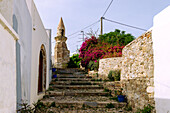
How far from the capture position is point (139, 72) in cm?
374

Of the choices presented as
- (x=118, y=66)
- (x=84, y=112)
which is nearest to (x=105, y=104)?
(x=84, y=112)

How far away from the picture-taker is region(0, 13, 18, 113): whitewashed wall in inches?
63.9

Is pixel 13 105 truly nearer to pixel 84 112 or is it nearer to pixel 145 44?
pixel 84 112

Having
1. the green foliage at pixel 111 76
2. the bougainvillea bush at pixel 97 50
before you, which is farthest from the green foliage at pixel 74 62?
the green foliage at pixel 111 76

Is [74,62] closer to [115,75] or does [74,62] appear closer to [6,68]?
[115,75]

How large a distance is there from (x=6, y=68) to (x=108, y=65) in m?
5.69

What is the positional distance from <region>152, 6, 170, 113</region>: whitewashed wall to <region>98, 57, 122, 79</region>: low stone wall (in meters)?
3.61

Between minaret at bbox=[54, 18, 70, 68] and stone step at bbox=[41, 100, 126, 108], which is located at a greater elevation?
minaret at bbox=[54, 18, 70, 68]

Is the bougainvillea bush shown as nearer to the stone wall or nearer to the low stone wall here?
the low stone wall

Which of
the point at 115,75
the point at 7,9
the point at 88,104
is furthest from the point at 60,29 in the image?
the point at 7,9

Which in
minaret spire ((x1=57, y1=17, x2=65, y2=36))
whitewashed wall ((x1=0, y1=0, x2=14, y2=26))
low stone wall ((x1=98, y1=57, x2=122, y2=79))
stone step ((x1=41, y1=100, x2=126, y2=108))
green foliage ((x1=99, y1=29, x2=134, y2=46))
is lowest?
stone step ((x1=41, y1=100, x2=126, y2=108))

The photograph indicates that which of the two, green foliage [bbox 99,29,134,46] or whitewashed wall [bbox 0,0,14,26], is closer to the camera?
whitewashed wall [bbox 0,0,14,26]

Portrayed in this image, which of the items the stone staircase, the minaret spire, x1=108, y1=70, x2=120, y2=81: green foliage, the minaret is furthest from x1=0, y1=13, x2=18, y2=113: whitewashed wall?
the minaret spire

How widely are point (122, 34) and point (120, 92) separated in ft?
25.2
